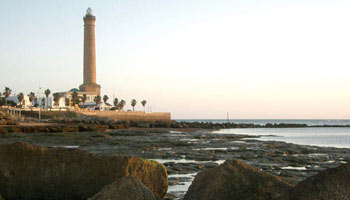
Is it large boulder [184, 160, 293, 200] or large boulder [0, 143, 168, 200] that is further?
large boulder [0, 143, 168, 200]

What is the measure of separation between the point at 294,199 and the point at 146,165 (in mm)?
3482

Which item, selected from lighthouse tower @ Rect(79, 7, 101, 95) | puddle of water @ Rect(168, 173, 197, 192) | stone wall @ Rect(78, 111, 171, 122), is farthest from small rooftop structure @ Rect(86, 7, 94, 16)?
puddle of water @ Rect(168, 173, 197, 192)

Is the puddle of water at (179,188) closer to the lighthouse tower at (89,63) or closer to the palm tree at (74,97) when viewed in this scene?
the palm tree at (74,97)

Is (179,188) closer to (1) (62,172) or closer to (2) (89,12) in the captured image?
(1) (62,172)

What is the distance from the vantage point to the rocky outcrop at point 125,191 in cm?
541

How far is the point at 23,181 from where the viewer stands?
7.41m

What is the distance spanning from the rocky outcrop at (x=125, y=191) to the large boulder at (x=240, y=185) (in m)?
0.76

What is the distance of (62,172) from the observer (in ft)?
24.0

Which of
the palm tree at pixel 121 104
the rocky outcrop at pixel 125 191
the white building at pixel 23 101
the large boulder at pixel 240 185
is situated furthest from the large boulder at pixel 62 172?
the palm tree at pixel 121 104

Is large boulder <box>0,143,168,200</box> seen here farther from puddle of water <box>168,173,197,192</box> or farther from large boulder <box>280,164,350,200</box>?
large boulder <box>280,164,350,200</box>

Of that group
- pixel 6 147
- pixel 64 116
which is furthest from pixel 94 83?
pixel 6 147

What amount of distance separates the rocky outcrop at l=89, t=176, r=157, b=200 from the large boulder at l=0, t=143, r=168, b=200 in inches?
52.1

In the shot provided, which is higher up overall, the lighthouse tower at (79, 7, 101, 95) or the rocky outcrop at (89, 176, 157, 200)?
the lighthouse tower at (79, 7, 101, 95)

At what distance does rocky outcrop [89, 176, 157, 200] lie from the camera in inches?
213
